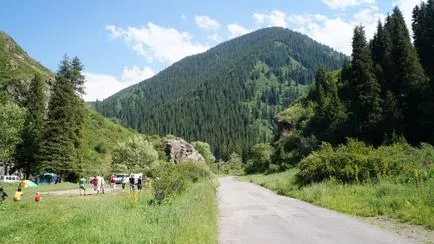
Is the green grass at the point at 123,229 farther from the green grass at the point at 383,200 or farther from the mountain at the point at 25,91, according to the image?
the mountain at the point at 25,91

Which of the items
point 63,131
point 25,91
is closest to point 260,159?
point 63,131

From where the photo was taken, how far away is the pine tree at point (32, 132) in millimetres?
73625

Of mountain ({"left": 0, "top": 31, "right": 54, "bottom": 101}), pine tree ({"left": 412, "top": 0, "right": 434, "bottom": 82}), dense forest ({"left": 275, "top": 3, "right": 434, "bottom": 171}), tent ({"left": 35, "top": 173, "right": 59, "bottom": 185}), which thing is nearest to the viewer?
dense forest ({"left": 275, "top": 3, "right": 434, "bottom": 171})

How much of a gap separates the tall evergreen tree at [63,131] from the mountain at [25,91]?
26.0 ft

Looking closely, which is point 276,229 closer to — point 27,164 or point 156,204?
point 156,204

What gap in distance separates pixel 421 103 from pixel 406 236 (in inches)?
1622

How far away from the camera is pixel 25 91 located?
9044 centimetres

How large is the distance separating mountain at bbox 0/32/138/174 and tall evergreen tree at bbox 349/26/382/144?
48326 mm

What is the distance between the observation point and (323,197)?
80.2 ft

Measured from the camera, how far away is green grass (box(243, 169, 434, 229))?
51.8 ft

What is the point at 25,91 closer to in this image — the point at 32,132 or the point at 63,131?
the point at 32,132

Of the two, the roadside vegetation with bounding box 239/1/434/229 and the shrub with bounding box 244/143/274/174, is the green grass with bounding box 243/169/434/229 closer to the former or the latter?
the roadside vegetation with bounding box 239/1/434/229

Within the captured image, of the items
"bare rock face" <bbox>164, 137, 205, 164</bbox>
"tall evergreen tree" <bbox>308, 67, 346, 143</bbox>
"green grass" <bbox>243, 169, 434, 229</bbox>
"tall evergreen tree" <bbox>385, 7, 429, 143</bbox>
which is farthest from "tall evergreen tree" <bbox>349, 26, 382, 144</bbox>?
"bare rock face" <bbox>164, 137, 205, 164</bbox>

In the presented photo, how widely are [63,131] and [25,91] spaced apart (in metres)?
27.6
